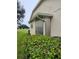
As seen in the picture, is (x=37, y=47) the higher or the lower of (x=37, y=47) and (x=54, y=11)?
the lower

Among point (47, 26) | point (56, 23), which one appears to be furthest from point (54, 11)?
point (47, 26)

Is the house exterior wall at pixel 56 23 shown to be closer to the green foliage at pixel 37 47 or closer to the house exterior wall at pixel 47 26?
the house exterior wall at pixel 47 26

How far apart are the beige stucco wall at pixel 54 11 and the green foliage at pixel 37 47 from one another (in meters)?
0.23

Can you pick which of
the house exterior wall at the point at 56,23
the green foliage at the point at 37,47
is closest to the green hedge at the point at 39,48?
the green foliage at the point at 37,47

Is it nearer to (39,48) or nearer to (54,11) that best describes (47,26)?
(54,11)

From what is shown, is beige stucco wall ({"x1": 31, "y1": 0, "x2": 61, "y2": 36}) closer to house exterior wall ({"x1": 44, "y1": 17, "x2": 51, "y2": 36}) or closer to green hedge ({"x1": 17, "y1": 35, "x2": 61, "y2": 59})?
house exterior wall ({"x1": 44, "y1": 17, "x2": 51, "y2": 36})

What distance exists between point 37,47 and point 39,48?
56mm

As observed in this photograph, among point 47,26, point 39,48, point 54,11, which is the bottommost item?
point 39,48

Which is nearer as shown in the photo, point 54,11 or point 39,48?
point 39,48

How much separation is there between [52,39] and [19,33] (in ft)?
2.73

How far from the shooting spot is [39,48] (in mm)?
5352

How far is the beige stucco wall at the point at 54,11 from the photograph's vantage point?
5.45 metres
